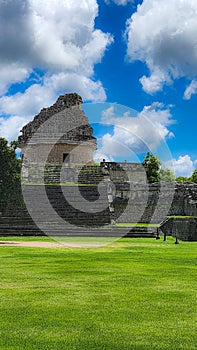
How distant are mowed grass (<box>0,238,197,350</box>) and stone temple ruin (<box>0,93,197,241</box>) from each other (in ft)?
39.2

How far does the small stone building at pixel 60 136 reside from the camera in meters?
37.7

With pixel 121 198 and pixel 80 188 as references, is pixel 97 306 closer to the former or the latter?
pixel 80 188

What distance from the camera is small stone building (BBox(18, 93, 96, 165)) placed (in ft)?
124

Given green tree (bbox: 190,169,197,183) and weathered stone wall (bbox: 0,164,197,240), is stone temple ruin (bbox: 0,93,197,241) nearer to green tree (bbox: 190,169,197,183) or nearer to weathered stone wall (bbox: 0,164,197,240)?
weathered stone wall (bbox: 0,164,197,240)

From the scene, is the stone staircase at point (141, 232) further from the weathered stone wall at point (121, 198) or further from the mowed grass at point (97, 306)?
the mowed grass at point (97, 306)

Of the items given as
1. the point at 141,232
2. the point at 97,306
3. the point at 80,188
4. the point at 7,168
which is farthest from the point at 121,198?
the point at 97,306

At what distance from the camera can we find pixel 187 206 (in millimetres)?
28281

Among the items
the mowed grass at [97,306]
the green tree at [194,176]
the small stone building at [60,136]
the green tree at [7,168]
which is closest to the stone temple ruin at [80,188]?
the small stone building at [60,136]

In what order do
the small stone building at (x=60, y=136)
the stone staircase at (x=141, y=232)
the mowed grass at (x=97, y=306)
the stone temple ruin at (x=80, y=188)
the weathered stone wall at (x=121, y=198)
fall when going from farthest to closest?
the small stone building at (x=60, y=136) → the weathered stone wall at (x=121, y=198) → the stone temple ruin at (x=80, y=188) → the stone staircase at (x=141, y=232) → the mowed grass at (x=97, y=306)

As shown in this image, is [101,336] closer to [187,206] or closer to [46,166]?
[187,206]

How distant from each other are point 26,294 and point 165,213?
Result: 22.3m

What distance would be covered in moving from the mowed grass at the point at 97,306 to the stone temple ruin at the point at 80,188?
1194 cm

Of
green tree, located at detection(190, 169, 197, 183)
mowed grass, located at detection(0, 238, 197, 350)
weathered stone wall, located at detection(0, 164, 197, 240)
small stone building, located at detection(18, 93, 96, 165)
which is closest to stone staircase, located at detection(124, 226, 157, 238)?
weathered stone wall, located at detection(0, 164, 197, 240)

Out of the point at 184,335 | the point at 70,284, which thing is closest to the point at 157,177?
the point at 70,284
